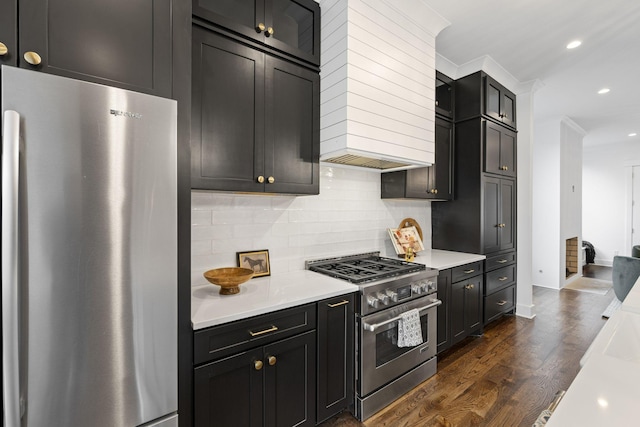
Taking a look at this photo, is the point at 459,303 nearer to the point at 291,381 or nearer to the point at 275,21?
the point at 291,381

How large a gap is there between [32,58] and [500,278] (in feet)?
13.4

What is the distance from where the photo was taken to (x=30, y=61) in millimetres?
972

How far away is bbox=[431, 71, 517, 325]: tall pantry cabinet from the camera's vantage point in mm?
3209

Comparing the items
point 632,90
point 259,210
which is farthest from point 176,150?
point 632,90

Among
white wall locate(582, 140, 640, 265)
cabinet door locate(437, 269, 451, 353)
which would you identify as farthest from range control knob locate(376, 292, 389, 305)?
white wall locate(582, 140, 640, 265)

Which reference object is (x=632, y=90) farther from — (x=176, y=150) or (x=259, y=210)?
(x=176, y=150)

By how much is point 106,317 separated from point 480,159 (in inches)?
133

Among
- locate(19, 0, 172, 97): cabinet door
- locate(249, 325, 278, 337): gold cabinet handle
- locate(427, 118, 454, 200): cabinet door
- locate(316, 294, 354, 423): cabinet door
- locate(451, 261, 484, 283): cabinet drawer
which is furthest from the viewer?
locate(427, 118, 454, 200): cabinet door

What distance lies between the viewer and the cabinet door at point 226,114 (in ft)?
5.29

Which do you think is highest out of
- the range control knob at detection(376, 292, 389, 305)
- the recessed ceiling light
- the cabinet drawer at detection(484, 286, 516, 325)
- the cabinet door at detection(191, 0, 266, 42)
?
the recessed ceiling light

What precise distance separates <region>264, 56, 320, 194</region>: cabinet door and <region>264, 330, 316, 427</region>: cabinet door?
924 mm

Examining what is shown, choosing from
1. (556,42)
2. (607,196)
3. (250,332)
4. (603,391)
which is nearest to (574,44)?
(556,42)

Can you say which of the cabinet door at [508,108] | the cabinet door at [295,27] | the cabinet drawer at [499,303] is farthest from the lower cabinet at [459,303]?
the cabinet door at [295,27]

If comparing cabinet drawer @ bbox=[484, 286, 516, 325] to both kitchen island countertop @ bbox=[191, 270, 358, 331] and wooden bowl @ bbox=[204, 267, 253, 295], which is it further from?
wooden bowl @ bbox=[204, 267, 253, 295]
